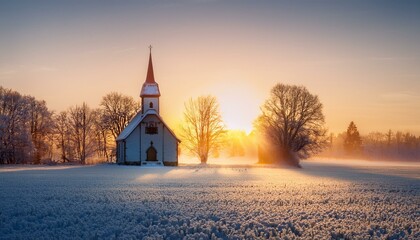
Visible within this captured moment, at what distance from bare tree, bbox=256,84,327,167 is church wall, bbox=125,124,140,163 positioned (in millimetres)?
20002

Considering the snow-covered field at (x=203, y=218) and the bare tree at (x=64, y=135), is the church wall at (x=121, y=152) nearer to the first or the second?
the bare tree at (x=64, y=135)

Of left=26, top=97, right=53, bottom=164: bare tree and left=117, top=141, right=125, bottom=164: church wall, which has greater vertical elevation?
left=26, top=97, right=53, bottom=164: bare tree

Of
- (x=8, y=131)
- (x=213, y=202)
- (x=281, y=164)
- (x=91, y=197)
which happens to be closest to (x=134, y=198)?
(x=91, y=197)

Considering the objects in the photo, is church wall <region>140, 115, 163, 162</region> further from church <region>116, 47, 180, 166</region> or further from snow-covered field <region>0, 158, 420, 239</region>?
snow-covered field <region>0, 158, 420, 239</region>

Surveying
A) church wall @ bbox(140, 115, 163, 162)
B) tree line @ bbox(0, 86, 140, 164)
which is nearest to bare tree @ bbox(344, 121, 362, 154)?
tree line @ bbox(0, 86, 140, 164)

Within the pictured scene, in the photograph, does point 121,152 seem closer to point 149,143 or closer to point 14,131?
point 149,143

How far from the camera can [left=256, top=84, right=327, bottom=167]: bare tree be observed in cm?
5612

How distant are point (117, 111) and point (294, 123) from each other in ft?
110

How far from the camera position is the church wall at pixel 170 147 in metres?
56.9

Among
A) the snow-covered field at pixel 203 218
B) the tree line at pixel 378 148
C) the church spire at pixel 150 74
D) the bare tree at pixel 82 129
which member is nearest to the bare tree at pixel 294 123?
the church spire at pixel 150 74

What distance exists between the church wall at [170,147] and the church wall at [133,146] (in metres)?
4.08

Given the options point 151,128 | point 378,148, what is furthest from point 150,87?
point 378,148

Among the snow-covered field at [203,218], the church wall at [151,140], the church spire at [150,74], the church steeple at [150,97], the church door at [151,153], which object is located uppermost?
the church spire at [150,74]

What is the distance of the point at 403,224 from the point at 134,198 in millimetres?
9984
